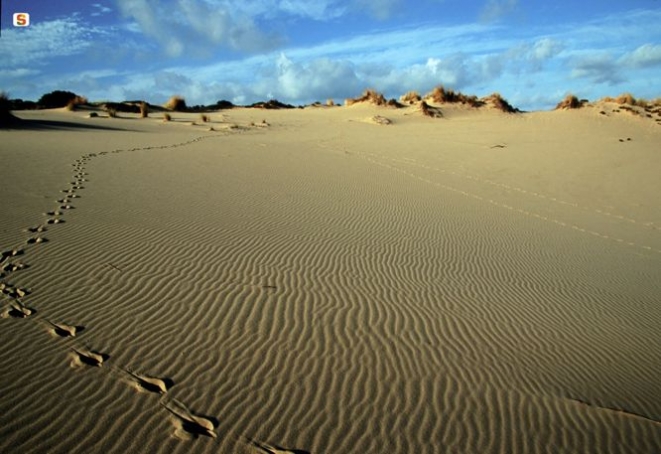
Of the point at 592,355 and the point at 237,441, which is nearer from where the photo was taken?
the point at 237,441

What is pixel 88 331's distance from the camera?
386 centimetres

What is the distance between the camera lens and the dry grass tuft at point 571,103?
2657 centimetres

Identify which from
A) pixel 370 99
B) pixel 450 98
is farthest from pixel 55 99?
pixel 450 98

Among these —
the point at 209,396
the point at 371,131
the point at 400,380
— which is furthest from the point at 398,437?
the point at 371,131

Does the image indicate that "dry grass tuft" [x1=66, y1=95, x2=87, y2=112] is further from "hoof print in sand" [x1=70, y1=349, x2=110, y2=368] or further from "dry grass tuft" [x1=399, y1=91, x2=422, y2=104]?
"hoof print in sand" [x1=70, y1=349, x2=110, y2=368]

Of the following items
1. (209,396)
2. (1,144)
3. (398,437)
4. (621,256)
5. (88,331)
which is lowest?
(621,256)

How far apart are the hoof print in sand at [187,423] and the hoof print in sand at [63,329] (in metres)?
1.28

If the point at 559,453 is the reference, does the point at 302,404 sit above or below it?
above

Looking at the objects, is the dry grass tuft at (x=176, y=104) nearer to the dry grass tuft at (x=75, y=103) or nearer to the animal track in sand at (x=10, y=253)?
the dry grass tuft at (x=75, y=103)

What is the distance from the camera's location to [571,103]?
26.7 m

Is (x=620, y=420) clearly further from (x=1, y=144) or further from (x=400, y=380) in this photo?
(x=1, y=144)

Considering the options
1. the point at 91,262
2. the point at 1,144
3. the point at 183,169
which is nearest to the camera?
the point at 91,262

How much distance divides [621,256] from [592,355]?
4.68m

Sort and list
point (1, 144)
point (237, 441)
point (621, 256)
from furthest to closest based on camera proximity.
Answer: point (1, 144) < point (621, 256) < point (237, 441)
